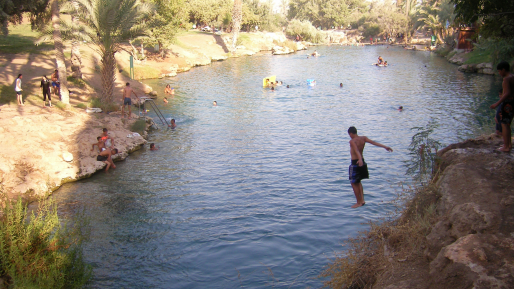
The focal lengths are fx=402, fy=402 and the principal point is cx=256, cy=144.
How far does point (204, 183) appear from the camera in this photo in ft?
50.5

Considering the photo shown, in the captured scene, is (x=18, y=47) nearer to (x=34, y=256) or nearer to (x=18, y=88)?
(x=18, y=88)

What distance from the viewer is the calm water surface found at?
10.1 metres

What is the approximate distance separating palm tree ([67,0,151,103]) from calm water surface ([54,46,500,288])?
4.83m

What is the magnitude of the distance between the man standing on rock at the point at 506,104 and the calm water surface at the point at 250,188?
444cm

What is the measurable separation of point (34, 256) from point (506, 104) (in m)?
10.3

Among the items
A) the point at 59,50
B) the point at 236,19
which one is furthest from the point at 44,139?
the point at 236,19

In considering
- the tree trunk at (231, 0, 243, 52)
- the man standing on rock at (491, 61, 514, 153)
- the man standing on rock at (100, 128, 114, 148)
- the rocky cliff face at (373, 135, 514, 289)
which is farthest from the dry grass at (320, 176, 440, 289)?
the tree trunk at (231, 0, 243, 52)

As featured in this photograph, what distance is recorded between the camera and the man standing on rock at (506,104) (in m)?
8.59

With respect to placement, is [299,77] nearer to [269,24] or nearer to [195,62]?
[195,62]

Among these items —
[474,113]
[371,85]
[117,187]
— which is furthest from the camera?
[371,85]

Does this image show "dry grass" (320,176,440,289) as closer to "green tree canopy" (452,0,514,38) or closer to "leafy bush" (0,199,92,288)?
"leafy bush" (0,199,92,288)

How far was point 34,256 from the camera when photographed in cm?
753

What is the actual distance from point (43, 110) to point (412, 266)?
732 inches

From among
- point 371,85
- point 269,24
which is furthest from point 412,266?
point 269,24
